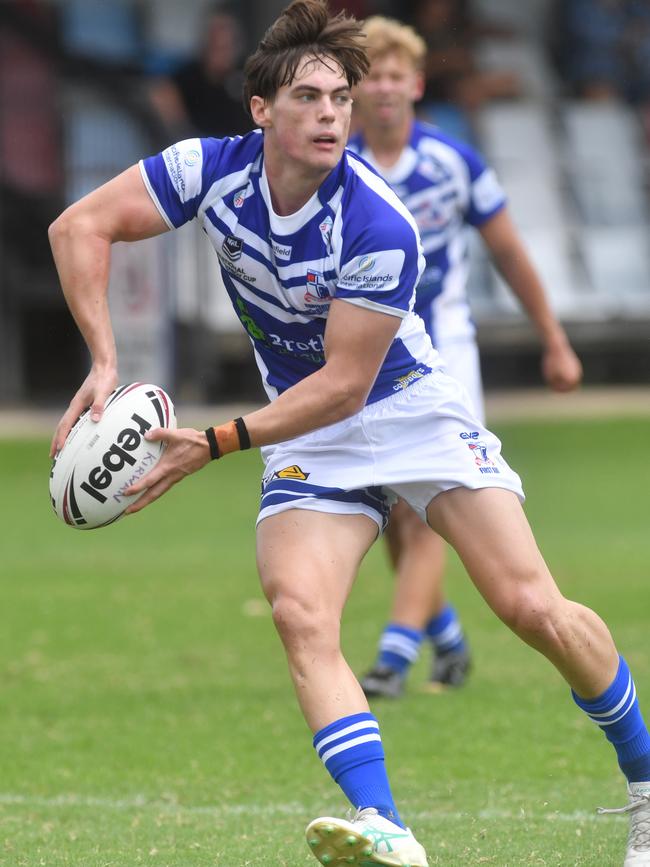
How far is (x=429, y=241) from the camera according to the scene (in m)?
7.27

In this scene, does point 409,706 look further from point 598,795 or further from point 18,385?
point 18,385

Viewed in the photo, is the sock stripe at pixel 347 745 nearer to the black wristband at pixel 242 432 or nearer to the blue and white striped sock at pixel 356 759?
the blue and white striped sock at pixel 356 759

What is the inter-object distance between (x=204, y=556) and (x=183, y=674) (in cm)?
401

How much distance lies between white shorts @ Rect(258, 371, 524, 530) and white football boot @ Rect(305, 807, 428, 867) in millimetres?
917

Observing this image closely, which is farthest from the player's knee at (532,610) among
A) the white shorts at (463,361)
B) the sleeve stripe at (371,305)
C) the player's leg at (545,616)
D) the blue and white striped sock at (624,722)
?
the white shorts at (463,361)

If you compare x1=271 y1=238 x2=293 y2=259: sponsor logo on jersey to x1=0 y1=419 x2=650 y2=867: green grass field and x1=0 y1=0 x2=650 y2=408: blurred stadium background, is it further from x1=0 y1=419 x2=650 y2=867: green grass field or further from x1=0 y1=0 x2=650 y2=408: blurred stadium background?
x1=0 y1=0 x2=650 y2=408: blurred stadium background

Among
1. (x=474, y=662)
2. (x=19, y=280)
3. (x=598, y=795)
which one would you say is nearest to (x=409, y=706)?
(x=474, y=662)

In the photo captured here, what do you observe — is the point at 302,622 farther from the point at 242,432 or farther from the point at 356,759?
the point at 242,432

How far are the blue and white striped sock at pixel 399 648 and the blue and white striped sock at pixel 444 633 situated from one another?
283 mm

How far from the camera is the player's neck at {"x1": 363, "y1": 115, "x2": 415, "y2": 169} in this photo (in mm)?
7238

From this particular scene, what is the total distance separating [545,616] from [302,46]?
168cm

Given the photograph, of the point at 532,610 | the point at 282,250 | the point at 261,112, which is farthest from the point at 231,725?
the point at 261,112

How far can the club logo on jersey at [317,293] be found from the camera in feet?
15.2

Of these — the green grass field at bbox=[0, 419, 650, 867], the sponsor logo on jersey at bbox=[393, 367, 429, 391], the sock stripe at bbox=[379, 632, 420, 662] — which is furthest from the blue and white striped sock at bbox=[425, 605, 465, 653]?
the sponsor logo on jersey at bbox=[393, 367, 429, 391]
